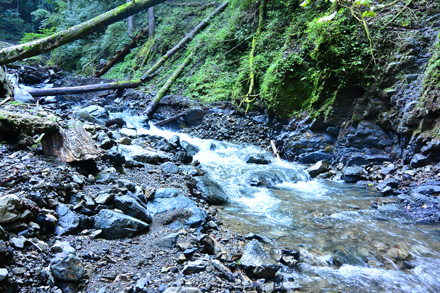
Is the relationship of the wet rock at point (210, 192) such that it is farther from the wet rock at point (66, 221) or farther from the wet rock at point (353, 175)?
the wet rock at point (353, 175)

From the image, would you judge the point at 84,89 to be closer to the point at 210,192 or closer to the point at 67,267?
the point at 210,192

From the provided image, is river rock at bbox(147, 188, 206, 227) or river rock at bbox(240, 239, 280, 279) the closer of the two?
river rock at bbox(240, 239, 280, 279)

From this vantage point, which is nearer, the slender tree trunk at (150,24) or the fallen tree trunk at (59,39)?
the fallen tree trunk at (59,39)

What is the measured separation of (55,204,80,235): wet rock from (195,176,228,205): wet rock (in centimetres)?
251

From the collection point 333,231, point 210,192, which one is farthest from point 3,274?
point 333,231

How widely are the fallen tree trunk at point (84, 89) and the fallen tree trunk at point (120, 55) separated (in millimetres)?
4579

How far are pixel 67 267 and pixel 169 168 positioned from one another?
3602 mm

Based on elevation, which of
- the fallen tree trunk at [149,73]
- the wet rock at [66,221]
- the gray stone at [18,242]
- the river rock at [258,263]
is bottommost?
the river rock at [258,263]

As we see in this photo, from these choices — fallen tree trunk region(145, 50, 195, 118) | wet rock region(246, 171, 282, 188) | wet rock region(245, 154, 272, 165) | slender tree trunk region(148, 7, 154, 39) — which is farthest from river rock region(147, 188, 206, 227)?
slender tree trunk region(148, 7, 154, 39)

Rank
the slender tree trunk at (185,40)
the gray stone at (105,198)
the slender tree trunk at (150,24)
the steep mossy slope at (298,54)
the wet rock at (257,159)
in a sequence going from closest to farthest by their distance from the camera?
the gray stone at (105,198) → the steep mossy slope at (298,54) → the wet rock at (257,159) → the slender tree trunk at (185,40) → the slender tree trunk at (150,24)

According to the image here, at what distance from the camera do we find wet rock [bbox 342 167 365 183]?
643cm

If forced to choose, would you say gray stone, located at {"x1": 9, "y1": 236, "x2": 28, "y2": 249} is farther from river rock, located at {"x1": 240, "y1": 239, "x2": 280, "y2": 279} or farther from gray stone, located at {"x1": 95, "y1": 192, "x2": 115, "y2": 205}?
river rock, located at {"x1": 240, "y1": 239, "x2": 280, "y2": 279}

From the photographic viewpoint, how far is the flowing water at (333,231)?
3207mm

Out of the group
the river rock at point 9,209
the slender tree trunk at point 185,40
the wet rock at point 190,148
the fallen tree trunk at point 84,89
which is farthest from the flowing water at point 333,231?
the slender tree trunk at point 185,40
